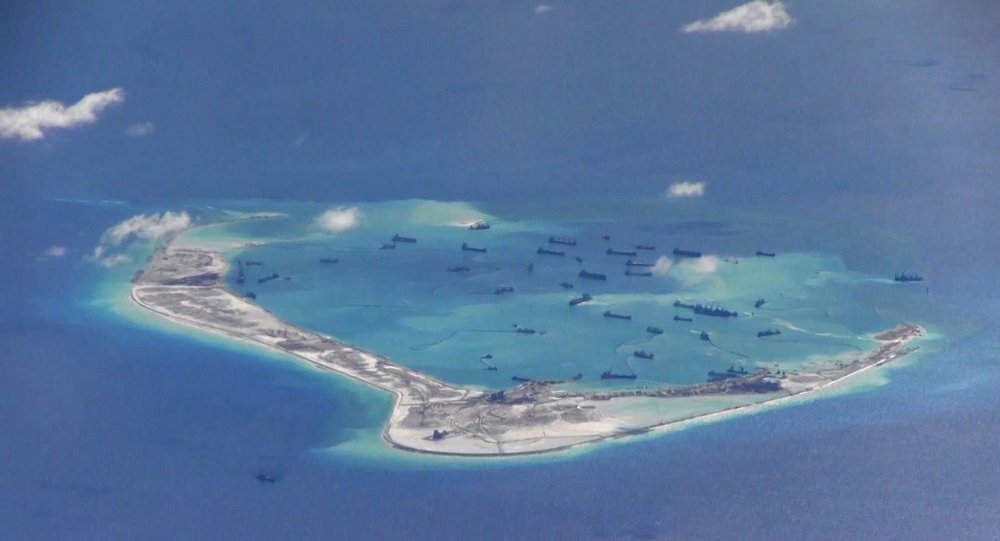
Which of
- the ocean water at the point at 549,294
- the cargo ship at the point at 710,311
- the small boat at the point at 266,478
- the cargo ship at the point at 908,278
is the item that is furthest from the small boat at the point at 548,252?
the small boat at the point at 266,478

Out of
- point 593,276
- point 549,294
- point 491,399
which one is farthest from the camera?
point 593,276

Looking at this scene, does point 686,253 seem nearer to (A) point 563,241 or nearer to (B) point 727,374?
(A) point 563,241

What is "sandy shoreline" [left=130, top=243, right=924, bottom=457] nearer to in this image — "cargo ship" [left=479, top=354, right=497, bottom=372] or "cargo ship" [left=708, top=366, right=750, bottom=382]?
"cargo ship" [left=708, top=366, right=750, bottom=382]

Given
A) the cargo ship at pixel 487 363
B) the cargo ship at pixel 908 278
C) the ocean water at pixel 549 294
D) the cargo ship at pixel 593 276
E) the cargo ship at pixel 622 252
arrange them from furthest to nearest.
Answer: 1. the cargo ship at pixel 622 252
2. the cargo ship at pixel 593 276
3. the cargo ship at pixel 908 278
4. the ocean water at pixel 549 294
5. the cargo ship at pixel 487 363

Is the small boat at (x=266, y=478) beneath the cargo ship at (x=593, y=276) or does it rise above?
beneath

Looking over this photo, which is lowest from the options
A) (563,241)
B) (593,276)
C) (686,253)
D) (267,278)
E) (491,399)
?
(491,399)

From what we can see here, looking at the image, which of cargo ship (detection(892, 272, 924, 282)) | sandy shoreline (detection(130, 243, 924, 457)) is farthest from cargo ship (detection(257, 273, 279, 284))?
cargo ship (detection(892, 272, 924, 282))

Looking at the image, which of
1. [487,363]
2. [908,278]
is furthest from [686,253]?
[487,363]

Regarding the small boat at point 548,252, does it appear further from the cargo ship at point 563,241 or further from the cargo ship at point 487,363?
the cargo ship at point 487,363
